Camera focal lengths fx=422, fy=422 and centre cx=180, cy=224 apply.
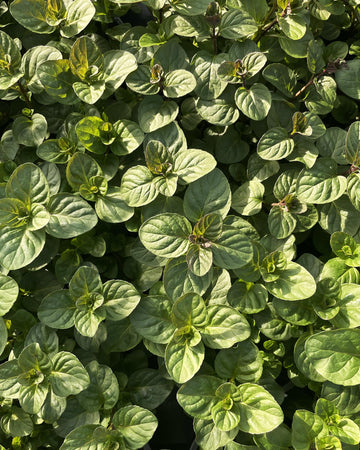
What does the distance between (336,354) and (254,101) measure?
70 cm

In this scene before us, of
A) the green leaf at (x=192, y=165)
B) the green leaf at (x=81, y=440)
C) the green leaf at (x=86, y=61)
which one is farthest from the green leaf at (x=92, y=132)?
the green leaf at (x=81, y=440)

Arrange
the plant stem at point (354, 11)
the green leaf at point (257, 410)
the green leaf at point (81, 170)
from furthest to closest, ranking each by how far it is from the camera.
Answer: the plant stem at point (354, 11) < the green leaf at point (81, 170) < the green leaf at point (257, 410)

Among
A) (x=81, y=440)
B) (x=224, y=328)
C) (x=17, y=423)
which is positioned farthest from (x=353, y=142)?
(x=17, y=423)

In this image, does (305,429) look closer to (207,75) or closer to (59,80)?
(207,75)

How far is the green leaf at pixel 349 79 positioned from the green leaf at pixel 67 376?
107cm

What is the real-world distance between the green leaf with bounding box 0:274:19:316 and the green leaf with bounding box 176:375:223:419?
48 centimetres

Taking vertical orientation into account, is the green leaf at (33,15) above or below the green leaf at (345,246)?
above

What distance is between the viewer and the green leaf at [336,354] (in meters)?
1.03

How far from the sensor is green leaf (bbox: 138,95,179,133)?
1.17m

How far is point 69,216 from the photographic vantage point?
110cm

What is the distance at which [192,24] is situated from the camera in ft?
3.98

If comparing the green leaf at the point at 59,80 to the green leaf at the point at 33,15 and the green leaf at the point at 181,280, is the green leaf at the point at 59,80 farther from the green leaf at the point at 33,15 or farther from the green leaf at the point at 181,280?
the green leaf at the point at 181,280

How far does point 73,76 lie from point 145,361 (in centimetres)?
86

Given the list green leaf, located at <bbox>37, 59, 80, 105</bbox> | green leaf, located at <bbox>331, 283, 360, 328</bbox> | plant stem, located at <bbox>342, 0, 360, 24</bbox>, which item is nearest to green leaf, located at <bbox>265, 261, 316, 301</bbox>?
green leaf, located at <bbox>331, 283, 360, 328</bbox>
